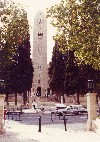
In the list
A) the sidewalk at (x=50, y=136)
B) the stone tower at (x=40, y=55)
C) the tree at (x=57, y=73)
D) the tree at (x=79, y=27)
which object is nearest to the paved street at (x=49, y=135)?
the sidewalk at (x=50, y=136)

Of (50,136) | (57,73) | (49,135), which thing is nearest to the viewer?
(50,136)

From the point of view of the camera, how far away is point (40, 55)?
93.2m

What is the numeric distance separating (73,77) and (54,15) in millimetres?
42143

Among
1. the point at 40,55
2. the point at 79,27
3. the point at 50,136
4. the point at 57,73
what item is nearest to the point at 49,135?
the point at 50,136

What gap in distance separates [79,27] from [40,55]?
74535mm

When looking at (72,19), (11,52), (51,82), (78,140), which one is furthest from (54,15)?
(51,82)

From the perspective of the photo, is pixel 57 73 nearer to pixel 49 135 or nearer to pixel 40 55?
pixel 40 55

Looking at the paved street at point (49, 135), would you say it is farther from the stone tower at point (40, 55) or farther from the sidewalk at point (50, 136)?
the stone tower at point (40, 55)

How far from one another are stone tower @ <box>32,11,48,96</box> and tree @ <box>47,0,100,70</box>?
73.2 m

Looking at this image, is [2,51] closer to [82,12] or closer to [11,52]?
[11,52]

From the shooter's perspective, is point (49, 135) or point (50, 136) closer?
point (50, 136)

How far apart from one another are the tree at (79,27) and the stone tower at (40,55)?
73.2 meters

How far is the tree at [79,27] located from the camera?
18145 mm

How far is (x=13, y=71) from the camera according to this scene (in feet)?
205
